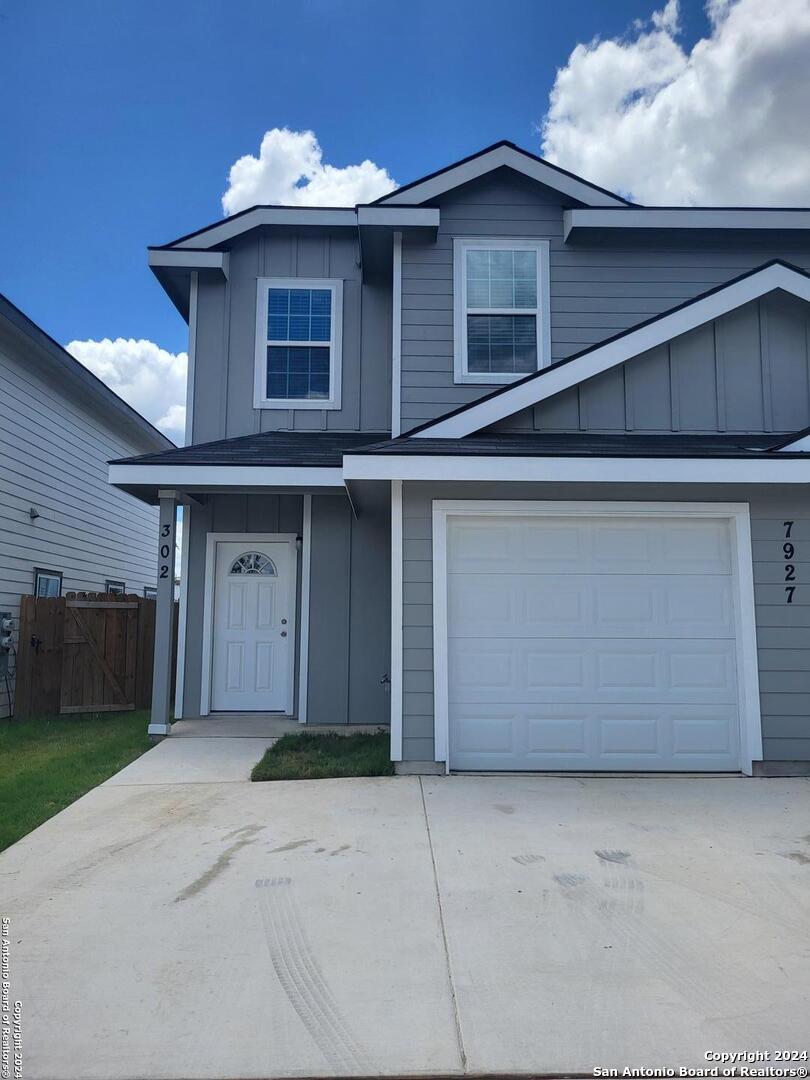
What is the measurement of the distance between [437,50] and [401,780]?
10.6m

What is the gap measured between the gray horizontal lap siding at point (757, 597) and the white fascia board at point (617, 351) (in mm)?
767

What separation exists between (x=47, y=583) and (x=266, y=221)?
245 inches

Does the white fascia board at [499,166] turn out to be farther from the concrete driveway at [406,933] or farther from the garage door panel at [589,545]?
the concrete driveway at [406,933]

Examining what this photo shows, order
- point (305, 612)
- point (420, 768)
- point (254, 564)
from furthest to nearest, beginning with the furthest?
point (254, 564) → point (305, 612) → point (420, 768)

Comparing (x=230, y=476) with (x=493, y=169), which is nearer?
(x=230, y=476)

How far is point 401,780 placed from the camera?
597 centimetres

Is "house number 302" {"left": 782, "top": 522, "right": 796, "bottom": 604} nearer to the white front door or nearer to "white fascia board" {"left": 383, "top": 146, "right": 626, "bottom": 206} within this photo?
"white fascia board" {"left": 383, "top": 146, "right": 626, "bottom": 206}

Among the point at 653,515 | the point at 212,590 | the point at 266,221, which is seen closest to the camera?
the point at 653,515

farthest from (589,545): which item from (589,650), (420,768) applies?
(420,768)

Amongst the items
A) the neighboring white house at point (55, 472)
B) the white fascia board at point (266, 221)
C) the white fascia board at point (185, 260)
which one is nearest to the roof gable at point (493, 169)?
the white fascia board at point (266, 221)

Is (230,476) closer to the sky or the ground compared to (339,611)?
closer to the sky

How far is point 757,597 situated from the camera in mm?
6293

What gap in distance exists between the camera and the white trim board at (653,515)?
20.2 feet

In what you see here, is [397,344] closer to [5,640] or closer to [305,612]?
[305,612]
